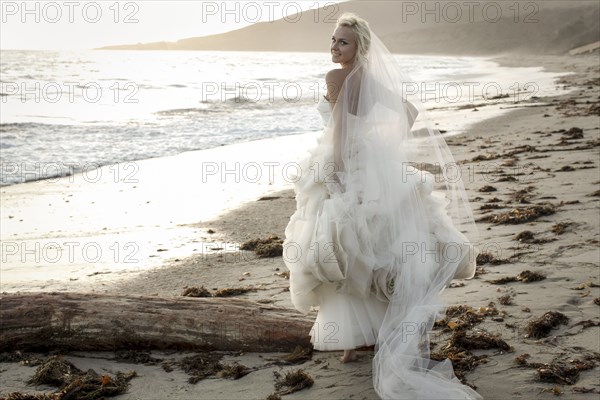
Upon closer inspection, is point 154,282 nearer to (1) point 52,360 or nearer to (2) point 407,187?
(1) point 52,360

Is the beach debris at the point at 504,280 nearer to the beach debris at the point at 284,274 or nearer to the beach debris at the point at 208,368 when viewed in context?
the beach debris at the point at 284,274

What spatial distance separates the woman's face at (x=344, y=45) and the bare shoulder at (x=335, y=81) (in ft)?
0.25

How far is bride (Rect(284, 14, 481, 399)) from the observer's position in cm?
414

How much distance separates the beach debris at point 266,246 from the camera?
24.0 ft

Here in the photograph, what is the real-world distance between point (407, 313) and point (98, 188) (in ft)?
25.3

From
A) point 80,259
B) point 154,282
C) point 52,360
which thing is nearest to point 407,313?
point 52,360

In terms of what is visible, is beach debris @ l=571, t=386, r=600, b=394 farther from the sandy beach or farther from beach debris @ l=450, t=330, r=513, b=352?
beach debris @ l=450, t=330, r=513, b=352

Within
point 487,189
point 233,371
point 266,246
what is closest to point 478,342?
point 233,371

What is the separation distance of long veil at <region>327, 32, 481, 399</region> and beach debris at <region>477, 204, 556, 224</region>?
3.21 meters

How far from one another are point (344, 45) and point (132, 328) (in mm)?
2336

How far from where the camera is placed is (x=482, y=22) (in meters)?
134

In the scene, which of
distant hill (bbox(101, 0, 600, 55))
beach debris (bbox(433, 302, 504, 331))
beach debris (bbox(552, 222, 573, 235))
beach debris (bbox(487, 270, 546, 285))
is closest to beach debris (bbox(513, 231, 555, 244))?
beach debris (bbox(552, 222, 573, 235))

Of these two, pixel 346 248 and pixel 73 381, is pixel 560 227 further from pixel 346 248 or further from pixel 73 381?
pixel 73 381

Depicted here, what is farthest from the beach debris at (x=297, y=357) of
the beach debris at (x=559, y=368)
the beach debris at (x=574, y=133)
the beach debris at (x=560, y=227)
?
the beach debris at (x=574, y=133)
